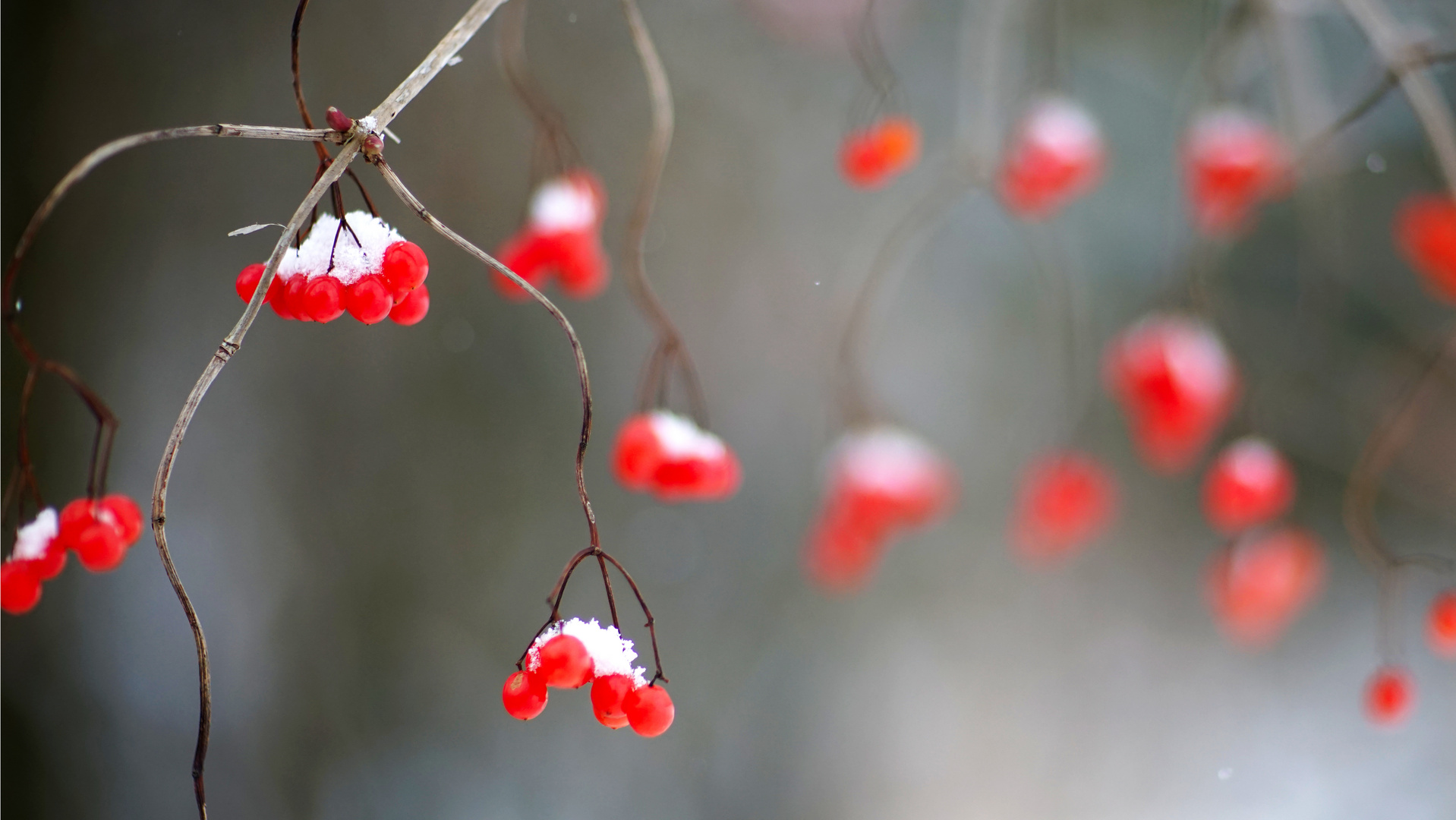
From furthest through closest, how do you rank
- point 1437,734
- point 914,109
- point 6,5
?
point 1437,734, point 914,109, point 6,5

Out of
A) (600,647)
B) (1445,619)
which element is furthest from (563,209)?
(1445,619)

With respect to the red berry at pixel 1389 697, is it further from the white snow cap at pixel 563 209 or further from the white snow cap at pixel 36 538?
the white snow cap at pixel 36 538

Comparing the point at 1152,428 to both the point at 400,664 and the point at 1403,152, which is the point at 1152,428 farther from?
the point at 400,664

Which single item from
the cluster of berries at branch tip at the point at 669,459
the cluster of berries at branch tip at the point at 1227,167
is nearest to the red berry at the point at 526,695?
the cluster of berries at branch tip at the point at 669,459

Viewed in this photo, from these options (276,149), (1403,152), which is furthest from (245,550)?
(1403,152)

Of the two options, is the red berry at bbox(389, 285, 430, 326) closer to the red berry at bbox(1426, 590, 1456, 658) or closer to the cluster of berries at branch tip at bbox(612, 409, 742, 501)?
the cluster of berries at branch tip at bbox(612, 409, 742, 501)

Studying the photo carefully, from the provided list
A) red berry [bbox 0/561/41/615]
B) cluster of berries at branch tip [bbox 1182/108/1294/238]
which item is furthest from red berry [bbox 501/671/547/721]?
cluster of berries at branch tip [bbox 1182/108/1294/238]

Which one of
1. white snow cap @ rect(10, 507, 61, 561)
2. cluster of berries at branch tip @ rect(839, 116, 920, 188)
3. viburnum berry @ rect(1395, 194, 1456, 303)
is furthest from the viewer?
viburnum berry @ rect(1395, 194, 1456, 303)
